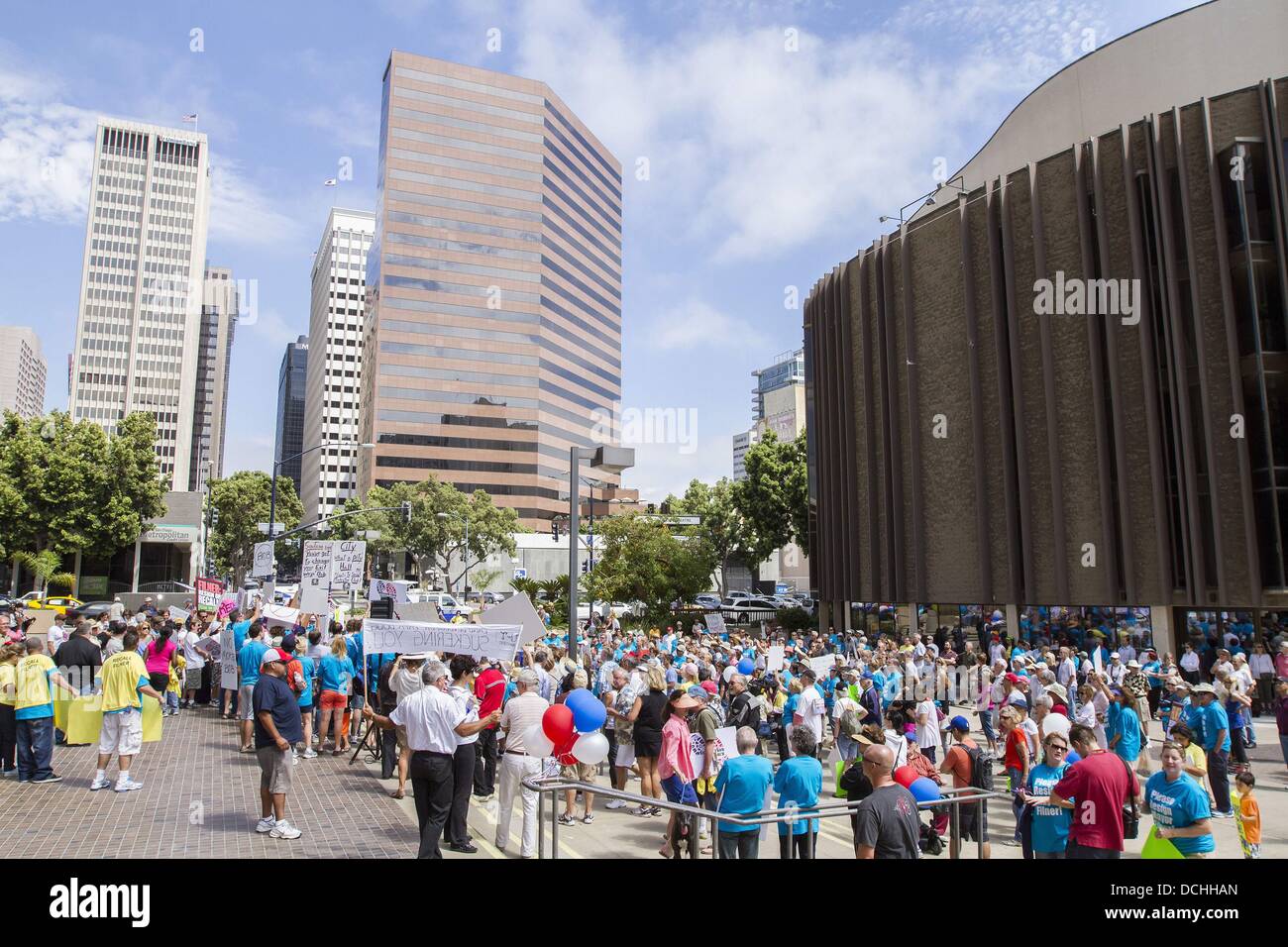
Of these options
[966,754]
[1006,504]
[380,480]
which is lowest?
[966,754]

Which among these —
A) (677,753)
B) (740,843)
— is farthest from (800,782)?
(677,753)

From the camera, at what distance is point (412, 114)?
362 ft

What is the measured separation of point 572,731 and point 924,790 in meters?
3.69

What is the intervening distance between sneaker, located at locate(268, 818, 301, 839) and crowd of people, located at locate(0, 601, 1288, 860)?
0.05m

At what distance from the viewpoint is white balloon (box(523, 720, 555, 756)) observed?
8.95m

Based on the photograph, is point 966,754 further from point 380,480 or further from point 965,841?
point 380,480

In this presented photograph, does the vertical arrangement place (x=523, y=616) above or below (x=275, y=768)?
above

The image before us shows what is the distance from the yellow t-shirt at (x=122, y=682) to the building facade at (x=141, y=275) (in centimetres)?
14319

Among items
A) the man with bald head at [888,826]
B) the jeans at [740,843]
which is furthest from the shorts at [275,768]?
the man with bald head at [888,826]

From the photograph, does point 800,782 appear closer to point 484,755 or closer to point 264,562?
point 484,755

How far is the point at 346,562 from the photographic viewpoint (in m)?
20.2
